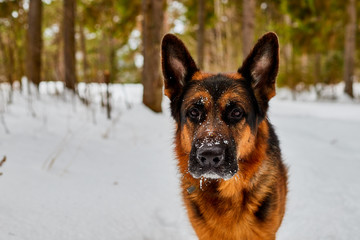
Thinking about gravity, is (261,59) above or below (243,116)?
above

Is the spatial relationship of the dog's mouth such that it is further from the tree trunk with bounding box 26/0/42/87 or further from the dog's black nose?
the tree trunk with bounding box 26/0/42/87

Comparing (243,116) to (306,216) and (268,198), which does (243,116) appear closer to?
(268,198)

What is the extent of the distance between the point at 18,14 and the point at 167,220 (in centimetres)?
992

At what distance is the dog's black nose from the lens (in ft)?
7.34

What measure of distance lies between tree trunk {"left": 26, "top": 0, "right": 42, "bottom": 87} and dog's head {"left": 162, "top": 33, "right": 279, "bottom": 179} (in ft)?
26.3

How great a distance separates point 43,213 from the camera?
9.36 feet

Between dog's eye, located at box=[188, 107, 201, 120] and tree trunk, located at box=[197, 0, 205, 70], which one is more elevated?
tree trunk, located at box=[197, 0, 205, 70]

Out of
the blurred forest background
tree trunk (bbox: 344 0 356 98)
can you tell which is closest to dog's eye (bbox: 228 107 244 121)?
the blurred forest background

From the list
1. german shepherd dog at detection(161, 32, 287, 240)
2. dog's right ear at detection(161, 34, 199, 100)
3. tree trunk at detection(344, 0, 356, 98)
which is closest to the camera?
german shepherd dog at detection(161, 32, 287, 240)

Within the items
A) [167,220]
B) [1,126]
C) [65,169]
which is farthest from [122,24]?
[167,220]

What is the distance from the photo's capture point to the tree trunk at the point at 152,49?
8.41 metres

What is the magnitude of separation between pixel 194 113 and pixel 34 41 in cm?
856

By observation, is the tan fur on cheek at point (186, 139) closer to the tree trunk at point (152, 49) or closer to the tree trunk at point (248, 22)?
the tree trunk at point (152, 49)

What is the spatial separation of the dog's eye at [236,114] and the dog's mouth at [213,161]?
0.39 meters
